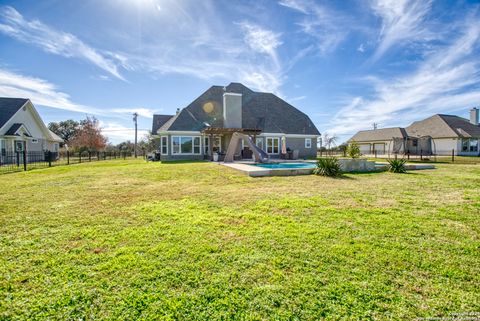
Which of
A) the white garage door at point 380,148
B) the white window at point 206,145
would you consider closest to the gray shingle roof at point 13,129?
the white window at point 206,145

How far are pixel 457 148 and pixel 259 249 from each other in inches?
1627

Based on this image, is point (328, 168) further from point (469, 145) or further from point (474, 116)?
point (474, 116)

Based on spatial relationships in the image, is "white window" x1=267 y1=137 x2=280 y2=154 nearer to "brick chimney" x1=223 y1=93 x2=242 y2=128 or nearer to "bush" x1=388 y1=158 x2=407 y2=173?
"brick chimney" x1=223 y1=93 x2=242 y2=128

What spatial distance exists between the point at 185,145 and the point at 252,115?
845 cm

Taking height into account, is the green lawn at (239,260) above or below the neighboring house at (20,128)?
below

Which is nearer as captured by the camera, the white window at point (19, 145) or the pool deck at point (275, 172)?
the pool deck at point (275, 172)

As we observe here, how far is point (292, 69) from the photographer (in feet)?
61.2

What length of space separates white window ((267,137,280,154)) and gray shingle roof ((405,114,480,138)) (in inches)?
1048

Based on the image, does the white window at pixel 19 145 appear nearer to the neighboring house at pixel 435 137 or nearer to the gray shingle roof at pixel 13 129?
the gray shingle roof at pixel 13 129

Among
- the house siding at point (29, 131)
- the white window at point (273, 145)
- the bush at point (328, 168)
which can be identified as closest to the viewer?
the bush at point (328, 168)

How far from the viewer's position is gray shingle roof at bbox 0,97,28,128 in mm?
21250

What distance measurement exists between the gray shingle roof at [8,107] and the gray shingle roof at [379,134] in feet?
166

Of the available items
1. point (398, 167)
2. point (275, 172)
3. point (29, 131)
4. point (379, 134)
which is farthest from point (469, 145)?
point (29, 131)

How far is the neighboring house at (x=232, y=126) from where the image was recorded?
812 inches
